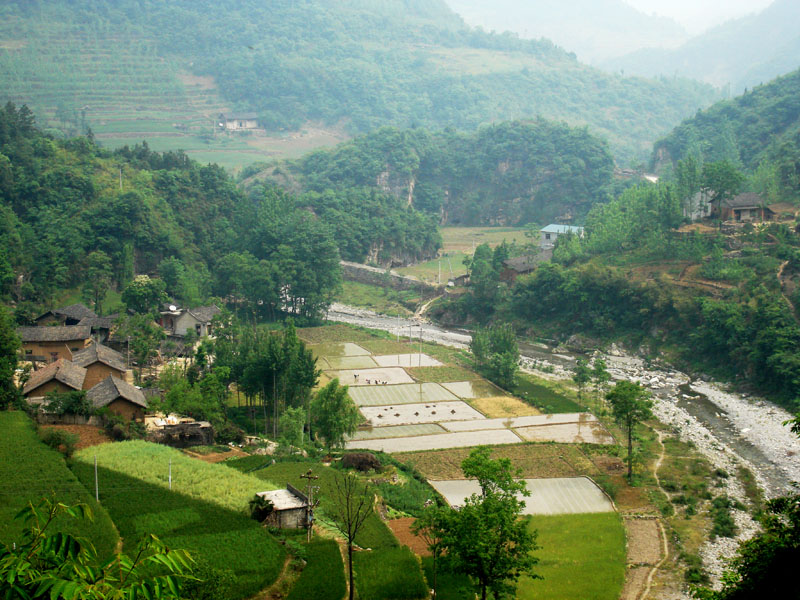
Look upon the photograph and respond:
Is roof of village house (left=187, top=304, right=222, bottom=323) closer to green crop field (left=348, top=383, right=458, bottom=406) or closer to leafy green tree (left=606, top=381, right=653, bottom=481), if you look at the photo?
green crop field (left=348, top=383, right=458, bottom=406)

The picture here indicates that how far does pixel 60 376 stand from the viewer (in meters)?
31.5

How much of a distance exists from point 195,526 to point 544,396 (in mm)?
22423

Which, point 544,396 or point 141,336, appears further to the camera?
point 141,336

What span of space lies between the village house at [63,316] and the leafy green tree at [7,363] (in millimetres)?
9755

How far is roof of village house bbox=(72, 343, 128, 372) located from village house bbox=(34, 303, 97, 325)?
5.83 metres

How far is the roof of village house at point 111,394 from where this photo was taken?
1172 inches

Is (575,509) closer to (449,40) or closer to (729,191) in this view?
(729,191)

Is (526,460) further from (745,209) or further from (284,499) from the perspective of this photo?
(745,209)

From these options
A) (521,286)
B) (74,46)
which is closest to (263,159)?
(74,46)

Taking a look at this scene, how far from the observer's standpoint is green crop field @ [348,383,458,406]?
38034mm

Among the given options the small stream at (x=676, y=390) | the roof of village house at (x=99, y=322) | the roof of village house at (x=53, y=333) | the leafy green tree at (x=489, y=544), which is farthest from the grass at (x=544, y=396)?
the roof of village house at (x=53, y=333)

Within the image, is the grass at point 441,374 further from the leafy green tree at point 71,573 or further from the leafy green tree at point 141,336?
the leafy green tree at point 71,573

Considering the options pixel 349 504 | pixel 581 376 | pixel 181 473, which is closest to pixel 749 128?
pixel 581 376

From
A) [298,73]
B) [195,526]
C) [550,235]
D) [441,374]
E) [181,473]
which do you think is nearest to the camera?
[195,526]
